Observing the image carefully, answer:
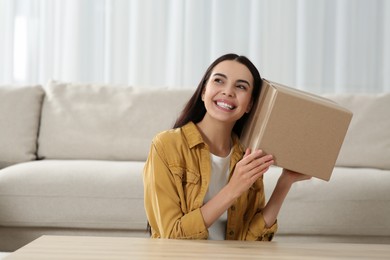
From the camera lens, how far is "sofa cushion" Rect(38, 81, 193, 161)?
2.74 m

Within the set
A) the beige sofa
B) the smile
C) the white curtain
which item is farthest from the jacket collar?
the white curtain

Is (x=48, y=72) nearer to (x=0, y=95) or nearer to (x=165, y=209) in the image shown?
(x=0, y=95)

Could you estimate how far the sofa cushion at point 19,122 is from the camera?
108 inches

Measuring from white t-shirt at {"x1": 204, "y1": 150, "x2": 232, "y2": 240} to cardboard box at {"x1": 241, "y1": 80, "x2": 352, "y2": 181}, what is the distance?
22 centimetres

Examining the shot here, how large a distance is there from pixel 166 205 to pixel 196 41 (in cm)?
217

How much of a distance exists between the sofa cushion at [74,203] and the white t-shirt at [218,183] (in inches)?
24.6

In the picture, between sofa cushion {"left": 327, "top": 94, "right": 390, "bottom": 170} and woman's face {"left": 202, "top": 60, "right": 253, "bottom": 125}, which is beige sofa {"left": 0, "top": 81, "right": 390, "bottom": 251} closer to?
sofa cushion {"left": 327, "top": 94, "right": 390, "bottom": 170}

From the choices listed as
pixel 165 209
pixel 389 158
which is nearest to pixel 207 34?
pixel 389 158

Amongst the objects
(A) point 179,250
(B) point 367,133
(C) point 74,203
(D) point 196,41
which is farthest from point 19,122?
(A) point 179,250

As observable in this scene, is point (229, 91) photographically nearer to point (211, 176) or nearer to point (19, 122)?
point (211, 176)

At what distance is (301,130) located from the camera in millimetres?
1441

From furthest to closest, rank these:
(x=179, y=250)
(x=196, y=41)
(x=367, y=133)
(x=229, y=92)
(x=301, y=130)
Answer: (x=196, y=41) < (x=367, y=133) < (x=229, y=92) < (x=301, y=130) < (x=179, y=250)

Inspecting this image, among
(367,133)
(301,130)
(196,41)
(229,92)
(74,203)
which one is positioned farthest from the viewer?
(196,41)

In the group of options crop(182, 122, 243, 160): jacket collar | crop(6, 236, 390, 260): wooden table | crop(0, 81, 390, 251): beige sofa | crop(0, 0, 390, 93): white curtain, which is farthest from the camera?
crop(0, 0, 390, 93): white curtain
